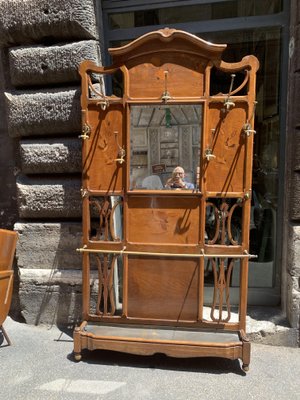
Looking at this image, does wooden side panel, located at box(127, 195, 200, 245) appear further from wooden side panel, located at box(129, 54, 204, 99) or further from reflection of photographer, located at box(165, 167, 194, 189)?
wooden side panel, located at box(129, 54, 204, 99)

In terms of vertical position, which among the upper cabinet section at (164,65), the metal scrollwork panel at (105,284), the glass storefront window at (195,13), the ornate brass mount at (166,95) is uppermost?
the glass storefront window at (195,13)

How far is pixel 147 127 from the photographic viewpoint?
250 centimetres

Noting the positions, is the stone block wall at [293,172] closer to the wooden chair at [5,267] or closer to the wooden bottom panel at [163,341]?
the wooden bottom panel at [163,341]

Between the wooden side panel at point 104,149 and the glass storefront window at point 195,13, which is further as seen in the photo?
the glass storefront window at point 195,13

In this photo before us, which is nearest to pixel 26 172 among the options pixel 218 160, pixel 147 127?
pixel 147 127

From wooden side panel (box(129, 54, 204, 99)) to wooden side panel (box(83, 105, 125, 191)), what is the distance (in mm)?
210

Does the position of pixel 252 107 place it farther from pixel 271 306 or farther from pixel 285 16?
pixel 271 306

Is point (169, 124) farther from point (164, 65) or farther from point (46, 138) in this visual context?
point (46, 138)

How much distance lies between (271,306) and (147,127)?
193 centimetres

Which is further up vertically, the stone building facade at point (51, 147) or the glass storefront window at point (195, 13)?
the glass storefront window at point (195, 13)

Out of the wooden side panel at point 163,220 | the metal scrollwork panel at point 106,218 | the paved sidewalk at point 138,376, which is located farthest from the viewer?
the metal scrollwork panel at point 106,218

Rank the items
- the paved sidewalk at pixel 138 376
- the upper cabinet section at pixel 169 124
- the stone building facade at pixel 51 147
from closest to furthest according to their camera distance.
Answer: the paved sidewalk at pixel 138 376, the upper cabinet section at pixel 169 124, the stone building facade at pixel 51 147

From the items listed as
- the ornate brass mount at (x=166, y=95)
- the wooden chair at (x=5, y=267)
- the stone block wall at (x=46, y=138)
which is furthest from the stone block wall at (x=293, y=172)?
the wooden chair at (x=5, y=267)

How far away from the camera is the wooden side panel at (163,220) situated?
2.43 metres
